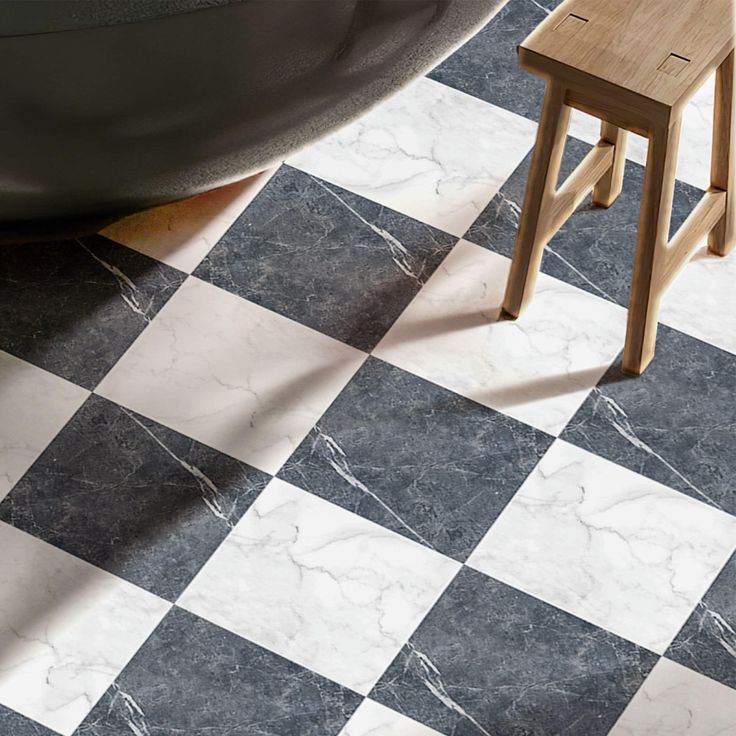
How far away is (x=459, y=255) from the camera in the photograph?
1.62 m

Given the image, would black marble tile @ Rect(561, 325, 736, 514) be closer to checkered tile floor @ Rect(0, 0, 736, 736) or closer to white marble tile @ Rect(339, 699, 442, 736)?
checkered tile floor @ Rect(0, 0, 736, 736)

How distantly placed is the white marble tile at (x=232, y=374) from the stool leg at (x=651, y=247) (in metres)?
0.29

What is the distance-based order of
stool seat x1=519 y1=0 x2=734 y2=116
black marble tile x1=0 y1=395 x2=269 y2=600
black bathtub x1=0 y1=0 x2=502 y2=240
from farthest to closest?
black marble tile x1=0 y1=395 x2=269 y2=600 → stool seat x1=519 y1=0 x2=734 y2=116 → black bathtub x1=0 y1=0 x2=502 y2=240

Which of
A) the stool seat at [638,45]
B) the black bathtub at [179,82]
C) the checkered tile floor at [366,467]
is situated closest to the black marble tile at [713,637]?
the checkered tile floor at [366,467]

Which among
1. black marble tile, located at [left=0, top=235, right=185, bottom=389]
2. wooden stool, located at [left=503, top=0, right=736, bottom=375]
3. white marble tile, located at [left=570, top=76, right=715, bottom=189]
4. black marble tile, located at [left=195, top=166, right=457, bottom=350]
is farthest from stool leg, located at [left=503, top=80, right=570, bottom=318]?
black marble tile, located at [left=0, top=235, right=185, bottom=389]

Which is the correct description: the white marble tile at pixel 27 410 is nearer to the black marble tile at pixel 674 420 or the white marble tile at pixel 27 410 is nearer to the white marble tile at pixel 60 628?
the white marble tile at pixel 60 628

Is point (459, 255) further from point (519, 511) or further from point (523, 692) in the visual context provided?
point (523, 692)

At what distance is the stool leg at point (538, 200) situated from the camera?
53.2 inches

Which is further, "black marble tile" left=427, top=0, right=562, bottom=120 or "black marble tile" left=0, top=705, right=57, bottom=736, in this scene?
"black marble tile" left=427, top=0, right=562, bottom=120

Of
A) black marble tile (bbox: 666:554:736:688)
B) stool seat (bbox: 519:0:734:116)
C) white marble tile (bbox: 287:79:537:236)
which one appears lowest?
black marble tile (bbox: 666:554:736:688)

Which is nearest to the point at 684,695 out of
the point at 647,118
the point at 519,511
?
the point at 519,511

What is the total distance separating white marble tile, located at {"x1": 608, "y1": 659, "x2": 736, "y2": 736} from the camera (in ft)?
4.23

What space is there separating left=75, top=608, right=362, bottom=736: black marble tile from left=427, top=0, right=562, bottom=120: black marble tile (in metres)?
0.78

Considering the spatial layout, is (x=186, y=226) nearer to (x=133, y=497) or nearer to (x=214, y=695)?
(x=133, y=497)
